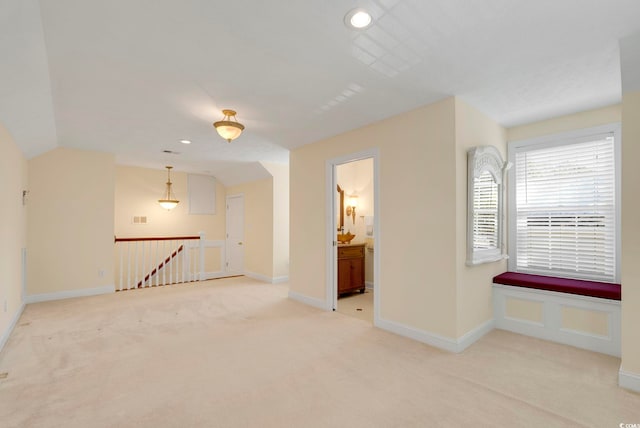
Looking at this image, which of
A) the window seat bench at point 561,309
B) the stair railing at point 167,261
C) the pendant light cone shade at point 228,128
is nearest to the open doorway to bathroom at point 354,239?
the pendant light cone shade at point 228,128

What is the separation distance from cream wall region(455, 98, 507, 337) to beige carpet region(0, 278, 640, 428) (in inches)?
12.3

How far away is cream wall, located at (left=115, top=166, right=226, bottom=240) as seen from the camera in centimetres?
684

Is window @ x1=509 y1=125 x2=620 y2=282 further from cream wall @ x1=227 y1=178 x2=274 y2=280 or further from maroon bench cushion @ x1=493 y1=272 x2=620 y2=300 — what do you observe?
cream wall @ x1=227 y1=178 x2=274 y2=280

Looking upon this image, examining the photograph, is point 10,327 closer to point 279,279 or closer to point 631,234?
point 279,279

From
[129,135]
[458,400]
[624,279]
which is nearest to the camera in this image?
[458,400]

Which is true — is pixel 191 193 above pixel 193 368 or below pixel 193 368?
above

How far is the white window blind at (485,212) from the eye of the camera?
3.33m

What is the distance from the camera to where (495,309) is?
12.0ft

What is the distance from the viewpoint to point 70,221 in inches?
203

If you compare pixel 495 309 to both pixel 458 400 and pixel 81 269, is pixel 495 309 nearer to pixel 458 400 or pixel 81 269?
pixel 458 400

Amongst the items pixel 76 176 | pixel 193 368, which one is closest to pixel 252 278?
pixel 76 176

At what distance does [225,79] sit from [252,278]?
5106 mm

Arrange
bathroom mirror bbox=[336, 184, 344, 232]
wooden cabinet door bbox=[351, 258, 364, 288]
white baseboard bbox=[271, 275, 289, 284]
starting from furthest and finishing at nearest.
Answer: white baseboard bbox=[271, 275, 289, 284]
bathroom mirror bbox=[336, 184, 344, 232]
wooden cabinet door bbox=[351, 258, 364, 288]

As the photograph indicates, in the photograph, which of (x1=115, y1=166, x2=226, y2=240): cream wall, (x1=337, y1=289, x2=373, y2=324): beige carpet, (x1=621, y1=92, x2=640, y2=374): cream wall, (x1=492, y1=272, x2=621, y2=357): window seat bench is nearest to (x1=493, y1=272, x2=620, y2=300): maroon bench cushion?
(x1=492, y1=272, x2=621, y2=357): window seat bench
